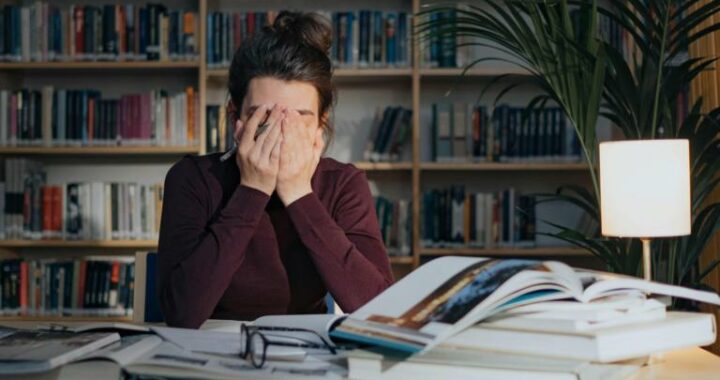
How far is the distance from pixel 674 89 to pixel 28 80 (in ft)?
8.46

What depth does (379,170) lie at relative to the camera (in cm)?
365

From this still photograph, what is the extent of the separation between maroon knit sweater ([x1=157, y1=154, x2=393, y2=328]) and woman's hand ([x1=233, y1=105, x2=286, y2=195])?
0.07 ft

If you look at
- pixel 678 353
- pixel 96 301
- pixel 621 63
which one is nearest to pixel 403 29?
pixel 621 63

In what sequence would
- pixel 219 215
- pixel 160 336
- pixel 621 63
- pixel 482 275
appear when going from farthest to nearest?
pixel 621 63 < pixel 219 215 < pixel 160 336 < pixel 482 275

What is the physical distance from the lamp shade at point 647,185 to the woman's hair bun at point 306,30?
0.58 m

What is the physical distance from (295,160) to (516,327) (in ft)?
2.61

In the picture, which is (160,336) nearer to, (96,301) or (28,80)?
(96,301)

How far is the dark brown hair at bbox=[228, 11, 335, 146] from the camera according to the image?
5.40ft

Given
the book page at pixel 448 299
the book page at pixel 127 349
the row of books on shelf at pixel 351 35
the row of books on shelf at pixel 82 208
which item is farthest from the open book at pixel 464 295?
the row of books on shelf at pixel 82 208

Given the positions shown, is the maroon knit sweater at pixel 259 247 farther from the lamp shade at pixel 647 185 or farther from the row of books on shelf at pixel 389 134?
the row of books on shelf at pixel 389 134

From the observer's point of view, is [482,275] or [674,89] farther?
[674,89]

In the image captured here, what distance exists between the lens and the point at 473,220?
11.5 ft

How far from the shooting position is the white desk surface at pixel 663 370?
0.86 m

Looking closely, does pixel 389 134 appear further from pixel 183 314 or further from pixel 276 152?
pixel 183 314
